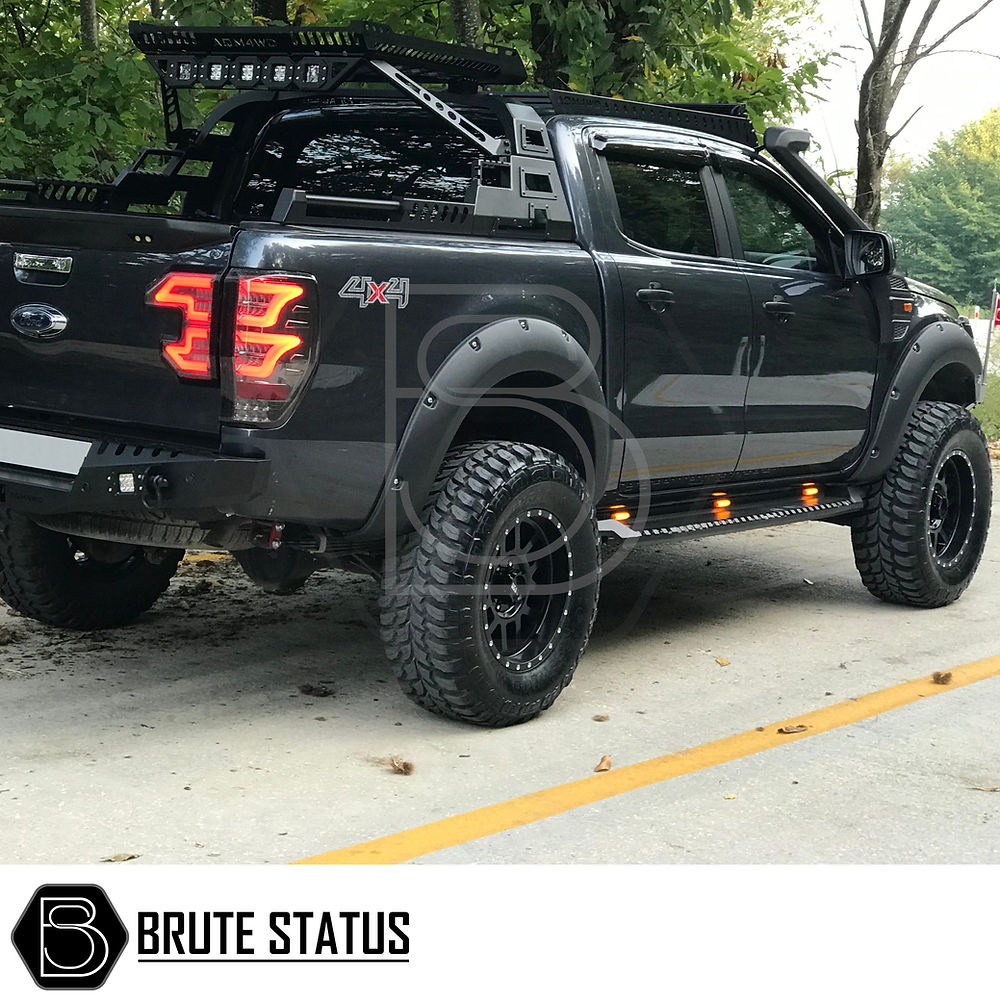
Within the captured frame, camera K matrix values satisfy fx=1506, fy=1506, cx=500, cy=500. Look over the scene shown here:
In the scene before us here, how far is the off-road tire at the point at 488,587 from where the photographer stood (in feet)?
15.0

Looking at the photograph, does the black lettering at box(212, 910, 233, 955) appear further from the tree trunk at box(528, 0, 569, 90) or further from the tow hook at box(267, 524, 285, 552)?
the tree trunk at box(528, 0, 569, 90)

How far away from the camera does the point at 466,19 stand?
27.9ft

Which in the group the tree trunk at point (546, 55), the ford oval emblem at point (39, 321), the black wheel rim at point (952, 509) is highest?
the tree trunk at point (546, 55)

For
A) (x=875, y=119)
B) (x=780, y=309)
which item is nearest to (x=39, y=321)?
(x=780, y=309)

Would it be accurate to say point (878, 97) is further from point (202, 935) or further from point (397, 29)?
point (202, 935)

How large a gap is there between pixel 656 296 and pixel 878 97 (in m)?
10.3

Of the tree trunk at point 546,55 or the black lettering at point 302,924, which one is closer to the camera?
the black lettering at point 302,924

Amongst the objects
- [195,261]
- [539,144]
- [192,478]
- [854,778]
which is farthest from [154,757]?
[539,144]

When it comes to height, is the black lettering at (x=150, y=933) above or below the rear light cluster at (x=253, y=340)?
below

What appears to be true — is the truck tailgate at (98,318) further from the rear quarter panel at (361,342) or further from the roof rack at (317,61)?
the roof rack at (317,61)

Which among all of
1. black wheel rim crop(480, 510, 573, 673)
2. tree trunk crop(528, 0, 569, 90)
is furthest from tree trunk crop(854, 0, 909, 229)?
black wheel rim crop(480, 510, 573, 673)

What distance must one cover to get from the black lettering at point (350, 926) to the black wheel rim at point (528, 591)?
1.54 meters

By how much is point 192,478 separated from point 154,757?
2.89 ft

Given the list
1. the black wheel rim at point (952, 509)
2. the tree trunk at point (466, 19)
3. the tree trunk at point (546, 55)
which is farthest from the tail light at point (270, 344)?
the tree trunk at point (546, 55)
